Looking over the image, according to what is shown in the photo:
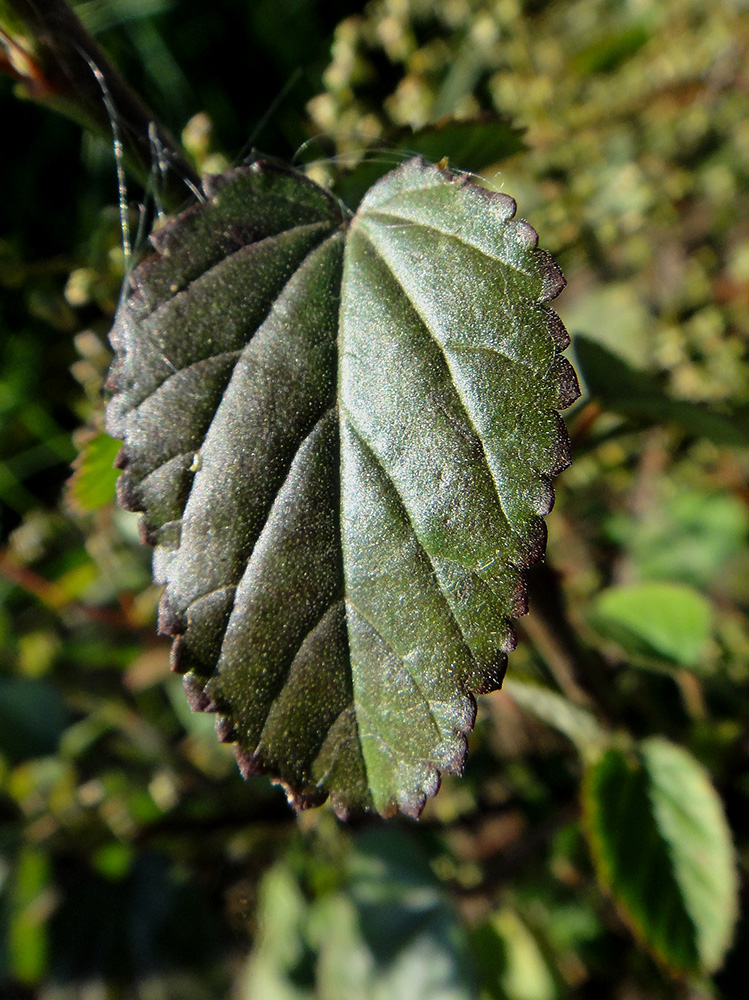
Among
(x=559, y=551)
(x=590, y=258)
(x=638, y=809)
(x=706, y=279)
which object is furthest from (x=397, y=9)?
(x=638, y=809)

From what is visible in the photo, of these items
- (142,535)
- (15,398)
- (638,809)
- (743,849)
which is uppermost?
(142,535)

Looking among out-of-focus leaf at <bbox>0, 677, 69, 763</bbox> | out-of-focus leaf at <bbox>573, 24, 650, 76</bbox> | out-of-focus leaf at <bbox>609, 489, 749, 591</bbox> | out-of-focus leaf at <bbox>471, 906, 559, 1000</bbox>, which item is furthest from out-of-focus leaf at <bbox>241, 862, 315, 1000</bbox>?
out-of-focus leaf at <bbox>573, 24, 650, 76</bbox>

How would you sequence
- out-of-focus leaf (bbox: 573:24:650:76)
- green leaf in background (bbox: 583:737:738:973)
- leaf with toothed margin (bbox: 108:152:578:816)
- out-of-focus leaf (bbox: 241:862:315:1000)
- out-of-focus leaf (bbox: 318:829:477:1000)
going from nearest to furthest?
leaf with toothed margin (bbox: 108:152:578:816) < green leaf in background (bbox: 583:737:738:973) < out-of-focus leaf (bbox: 318:829:477:1000) < out-of-focus leaf (bbox: 241:862:315:1000) < out-of-focus leaf (bbox: 573:24:650:76)

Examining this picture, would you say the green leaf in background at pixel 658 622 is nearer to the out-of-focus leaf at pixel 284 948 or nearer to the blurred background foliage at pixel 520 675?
the blurred background foliage at pixel 520 675

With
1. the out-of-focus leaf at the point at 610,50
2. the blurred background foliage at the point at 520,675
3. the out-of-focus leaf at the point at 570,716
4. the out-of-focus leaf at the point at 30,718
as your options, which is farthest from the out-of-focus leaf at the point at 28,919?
the out-of-focus leaf at the point at 610,50

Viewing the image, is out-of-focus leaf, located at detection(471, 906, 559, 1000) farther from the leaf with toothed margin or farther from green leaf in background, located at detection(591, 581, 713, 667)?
the leaf with toothed margin

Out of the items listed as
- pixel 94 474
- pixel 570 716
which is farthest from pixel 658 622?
pixel 94 474

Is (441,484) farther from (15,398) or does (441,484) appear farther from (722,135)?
(722,135)
